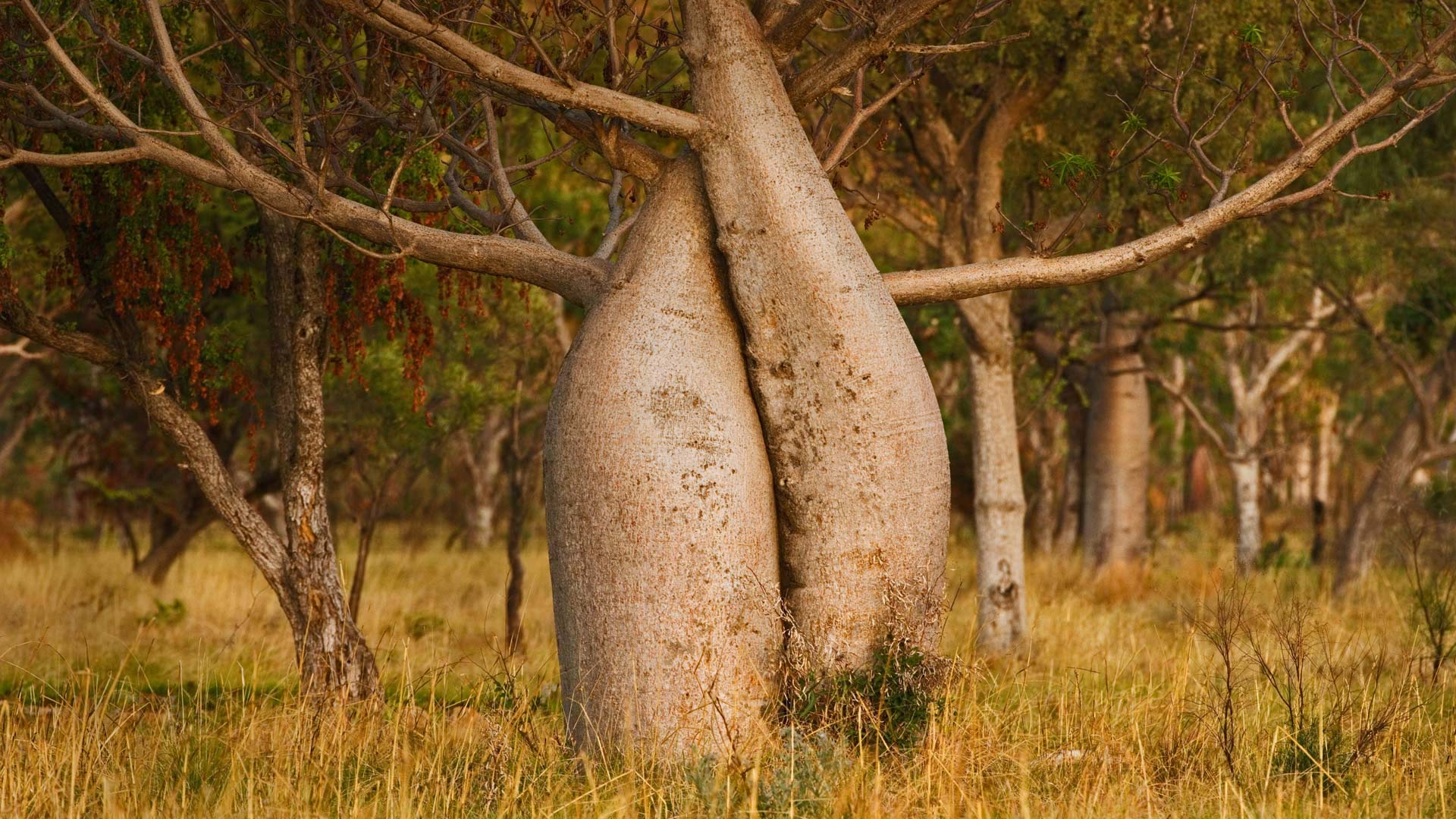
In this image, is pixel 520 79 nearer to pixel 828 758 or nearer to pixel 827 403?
pixel 827 403

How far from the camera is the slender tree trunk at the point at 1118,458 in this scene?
14.3m

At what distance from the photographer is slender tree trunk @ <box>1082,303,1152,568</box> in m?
14.3

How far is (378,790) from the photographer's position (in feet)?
15.4

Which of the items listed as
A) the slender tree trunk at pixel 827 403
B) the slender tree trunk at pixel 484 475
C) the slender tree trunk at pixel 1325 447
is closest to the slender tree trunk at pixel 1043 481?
the slender tree trunk at pixel 484 475

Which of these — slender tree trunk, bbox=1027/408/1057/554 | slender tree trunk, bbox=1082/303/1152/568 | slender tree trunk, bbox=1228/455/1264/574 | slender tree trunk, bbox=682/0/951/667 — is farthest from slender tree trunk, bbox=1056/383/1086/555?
slender tree trunk, bbox=682/0/951/667

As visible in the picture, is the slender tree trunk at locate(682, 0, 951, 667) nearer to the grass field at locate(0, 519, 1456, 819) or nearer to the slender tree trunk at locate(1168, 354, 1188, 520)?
the grass field at locate(0, 519, 1456, 819)

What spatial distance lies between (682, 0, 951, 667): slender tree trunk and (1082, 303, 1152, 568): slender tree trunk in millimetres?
9312

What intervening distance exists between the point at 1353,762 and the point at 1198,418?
1054cm

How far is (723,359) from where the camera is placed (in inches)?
211

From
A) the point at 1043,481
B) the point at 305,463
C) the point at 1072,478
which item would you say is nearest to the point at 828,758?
the point at 305,463

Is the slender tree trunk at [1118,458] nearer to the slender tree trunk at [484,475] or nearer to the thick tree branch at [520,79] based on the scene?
the slender tree trunk at [484,475]

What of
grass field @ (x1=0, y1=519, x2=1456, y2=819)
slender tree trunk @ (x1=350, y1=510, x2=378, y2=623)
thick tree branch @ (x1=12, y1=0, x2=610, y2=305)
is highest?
thick tree branch @ (x1=12, y1=0, x2=610, y2=305)

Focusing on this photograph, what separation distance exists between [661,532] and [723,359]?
0.75 meters

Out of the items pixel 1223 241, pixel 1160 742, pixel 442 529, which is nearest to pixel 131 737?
pixel 1160 742
